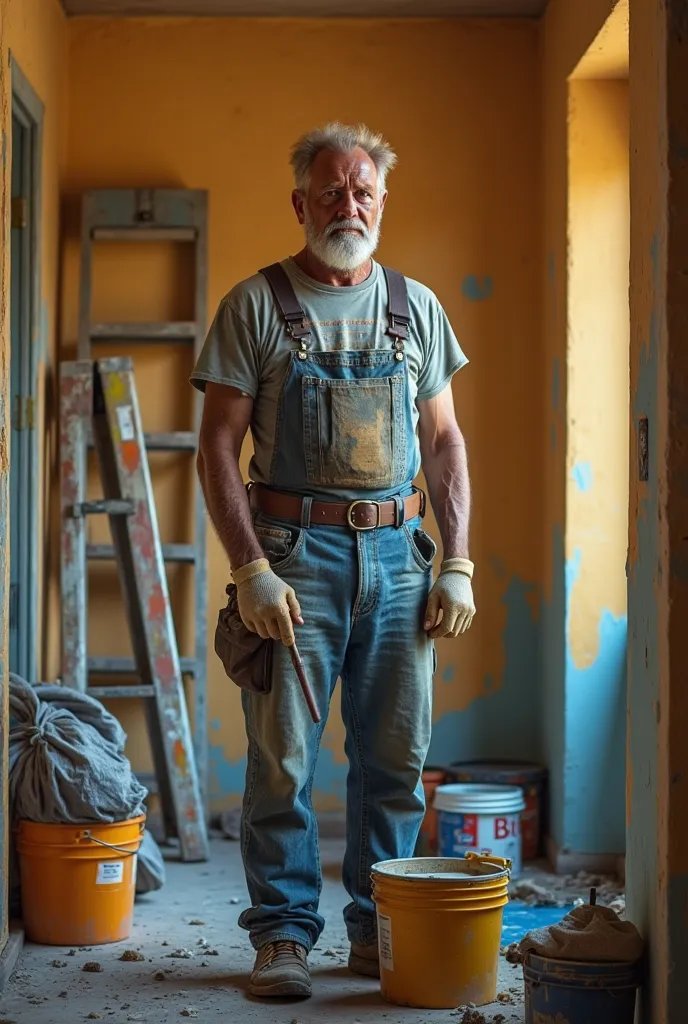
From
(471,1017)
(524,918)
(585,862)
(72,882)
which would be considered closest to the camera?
(471,1017)

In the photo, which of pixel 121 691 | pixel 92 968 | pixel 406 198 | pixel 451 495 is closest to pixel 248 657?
pixel 451 495

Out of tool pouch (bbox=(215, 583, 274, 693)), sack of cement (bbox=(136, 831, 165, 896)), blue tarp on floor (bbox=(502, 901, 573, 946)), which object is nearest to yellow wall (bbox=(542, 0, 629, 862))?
blue tarp on floor (bbox=(502, 901, 573, 946))

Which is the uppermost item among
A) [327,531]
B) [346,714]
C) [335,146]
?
[335,146]

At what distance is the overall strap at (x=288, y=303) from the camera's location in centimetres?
309

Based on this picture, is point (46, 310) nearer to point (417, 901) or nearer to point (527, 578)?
point (527, 578)

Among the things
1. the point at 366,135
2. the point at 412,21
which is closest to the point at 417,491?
the point at 366,135

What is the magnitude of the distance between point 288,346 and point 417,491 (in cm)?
47

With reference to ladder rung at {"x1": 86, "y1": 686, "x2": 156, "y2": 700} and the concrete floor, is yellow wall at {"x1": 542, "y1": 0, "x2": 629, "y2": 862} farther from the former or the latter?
ladder rung at {"x1": 86, "y1": 686, "x2": 156, "y2": 700}

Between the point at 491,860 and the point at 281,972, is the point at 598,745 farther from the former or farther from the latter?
the point at 281,972

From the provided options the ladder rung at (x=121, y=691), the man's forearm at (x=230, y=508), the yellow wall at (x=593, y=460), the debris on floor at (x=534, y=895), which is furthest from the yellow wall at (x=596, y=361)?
the man's forearm at (x=230, y=508)

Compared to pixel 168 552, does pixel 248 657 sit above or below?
below

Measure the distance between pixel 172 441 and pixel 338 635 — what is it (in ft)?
6.27

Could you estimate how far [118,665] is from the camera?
4766 millimetres

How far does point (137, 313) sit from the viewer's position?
4965mm
